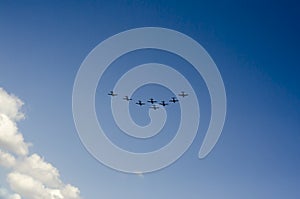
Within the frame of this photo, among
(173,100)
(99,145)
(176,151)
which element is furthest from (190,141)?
(173,100)

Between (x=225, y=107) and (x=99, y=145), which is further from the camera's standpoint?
(x=225, y=107)

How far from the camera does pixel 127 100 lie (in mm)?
135875

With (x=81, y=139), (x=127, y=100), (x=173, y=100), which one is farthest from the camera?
(x=173, y=100)

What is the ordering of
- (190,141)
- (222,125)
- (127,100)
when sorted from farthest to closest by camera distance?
(127,100) → (222,125) → (190,141)

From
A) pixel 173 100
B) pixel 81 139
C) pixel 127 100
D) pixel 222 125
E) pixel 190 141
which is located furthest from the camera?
pixel 173 100

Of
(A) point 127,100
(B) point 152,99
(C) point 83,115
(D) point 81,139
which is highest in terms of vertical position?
(B) point 152,99

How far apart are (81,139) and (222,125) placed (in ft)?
105

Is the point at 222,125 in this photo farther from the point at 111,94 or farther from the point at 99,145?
the point at 111,94

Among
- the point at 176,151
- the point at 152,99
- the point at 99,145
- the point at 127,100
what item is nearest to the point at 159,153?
the point at 176,151

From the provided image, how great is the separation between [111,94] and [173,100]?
24.2 meters

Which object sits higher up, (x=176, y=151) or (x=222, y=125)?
(x=222, y=125)

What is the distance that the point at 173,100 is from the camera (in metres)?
151

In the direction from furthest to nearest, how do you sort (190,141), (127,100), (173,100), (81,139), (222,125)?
1. (173,100)
2. (127,100)
3. (222,125)
4. (190,141)
5. (81,139)

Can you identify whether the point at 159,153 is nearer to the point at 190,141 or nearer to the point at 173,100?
the point at 190,141
